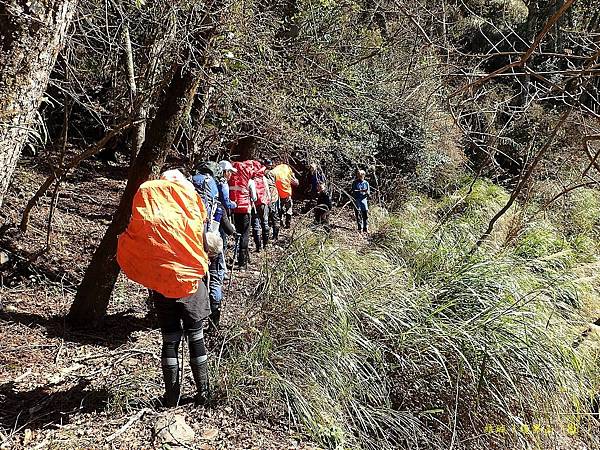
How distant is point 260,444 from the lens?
352cm

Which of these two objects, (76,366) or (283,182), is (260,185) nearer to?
(283,182)

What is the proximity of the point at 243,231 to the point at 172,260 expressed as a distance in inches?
168

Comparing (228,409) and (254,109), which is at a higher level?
(254,109)

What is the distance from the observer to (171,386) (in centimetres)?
375

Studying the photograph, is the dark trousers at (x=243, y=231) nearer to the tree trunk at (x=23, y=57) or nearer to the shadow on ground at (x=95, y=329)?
the shadow on ground at (x=95, y=329)

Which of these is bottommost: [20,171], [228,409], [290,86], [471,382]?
[20,171]

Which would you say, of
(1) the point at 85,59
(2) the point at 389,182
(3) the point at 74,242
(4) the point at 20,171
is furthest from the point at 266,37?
(2) the point at 389,182

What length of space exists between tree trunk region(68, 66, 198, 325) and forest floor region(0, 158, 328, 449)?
266 mm

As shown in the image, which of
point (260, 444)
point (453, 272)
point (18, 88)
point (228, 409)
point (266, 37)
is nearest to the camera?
point (18, 88)

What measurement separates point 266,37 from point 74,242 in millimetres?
4185

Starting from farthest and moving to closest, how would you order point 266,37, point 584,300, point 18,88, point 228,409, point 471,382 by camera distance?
point 266,37 < point 584,300 < point 471,382 < point 228,409 < point 18,88

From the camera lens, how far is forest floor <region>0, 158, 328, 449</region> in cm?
354

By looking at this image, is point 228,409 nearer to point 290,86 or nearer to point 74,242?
point 74,242

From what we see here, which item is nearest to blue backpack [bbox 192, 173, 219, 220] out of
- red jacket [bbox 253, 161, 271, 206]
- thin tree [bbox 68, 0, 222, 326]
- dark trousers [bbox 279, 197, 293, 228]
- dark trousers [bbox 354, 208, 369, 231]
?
thin tree [bbox 68, 0, 222, 326]
